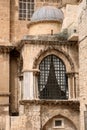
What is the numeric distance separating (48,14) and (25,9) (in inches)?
132

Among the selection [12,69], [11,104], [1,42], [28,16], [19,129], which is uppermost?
[28,16]

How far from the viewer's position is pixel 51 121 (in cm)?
2414

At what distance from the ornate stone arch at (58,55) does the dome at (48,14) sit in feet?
8.81

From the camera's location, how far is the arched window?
80.2ft

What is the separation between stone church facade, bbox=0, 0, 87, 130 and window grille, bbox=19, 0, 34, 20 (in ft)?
6.29

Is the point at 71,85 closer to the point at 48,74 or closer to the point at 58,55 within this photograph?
the point at 48,74

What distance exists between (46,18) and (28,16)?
3.46m

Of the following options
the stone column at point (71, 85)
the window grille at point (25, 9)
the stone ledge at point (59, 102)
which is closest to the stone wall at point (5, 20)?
the window grille at point (25, 9)

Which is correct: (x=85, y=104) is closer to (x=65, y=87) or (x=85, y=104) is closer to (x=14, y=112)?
(x=65, y=87)

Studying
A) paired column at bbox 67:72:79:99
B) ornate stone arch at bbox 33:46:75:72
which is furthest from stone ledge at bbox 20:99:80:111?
ornate stone arch at bbox 33:46:75:72

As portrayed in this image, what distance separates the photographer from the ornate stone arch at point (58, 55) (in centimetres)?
2451

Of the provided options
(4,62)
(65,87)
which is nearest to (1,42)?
(4,62)

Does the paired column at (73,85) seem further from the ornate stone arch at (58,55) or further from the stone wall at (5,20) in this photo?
the stone wall at (5,20)

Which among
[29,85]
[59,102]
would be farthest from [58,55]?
[59,102]
